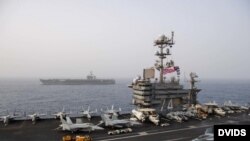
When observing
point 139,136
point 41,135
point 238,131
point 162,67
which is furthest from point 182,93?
point 238,131

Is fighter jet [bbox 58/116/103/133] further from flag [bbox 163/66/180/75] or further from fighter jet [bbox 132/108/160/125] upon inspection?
flag [bbox 163/66/180/75]

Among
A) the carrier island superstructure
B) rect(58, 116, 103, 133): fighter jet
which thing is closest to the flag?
the carrier island superstructure

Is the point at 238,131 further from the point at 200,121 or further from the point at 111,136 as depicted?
the point at 200,121

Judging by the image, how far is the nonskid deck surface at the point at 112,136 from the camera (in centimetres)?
3712

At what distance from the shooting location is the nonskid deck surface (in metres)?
37.1

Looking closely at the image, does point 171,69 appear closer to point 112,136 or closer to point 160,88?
point 160,88

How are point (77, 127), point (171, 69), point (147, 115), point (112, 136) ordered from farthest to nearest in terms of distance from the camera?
point (171, 69), point (147, 115), point (77, 127), point (112, 136)

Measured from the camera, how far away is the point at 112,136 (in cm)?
3822

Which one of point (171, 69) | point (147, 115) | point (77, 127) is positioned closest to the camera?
point (77, 127)

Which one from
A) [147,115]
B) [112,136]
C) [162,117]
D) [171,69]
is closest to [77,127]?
[112,136]

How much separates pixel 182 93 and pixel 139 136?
2072 centimetres

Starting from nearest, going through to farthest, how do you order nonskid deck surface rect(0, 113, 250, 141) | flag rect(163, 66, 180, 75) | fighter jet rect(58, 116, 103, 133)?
nonskid deck surface rect(0, 113, 250, 141) → fighter jet rect(58, 116, 103, 133) → flag rect(163, 66, 180, 75)

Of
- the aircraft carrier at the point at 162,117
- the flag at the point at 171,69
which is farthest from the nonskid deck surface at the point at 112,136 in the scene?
the flag at the point at 171,69

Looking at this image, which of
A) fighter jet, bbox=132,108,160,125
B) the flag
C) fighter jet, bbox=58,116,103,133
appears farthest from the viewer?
the flag
